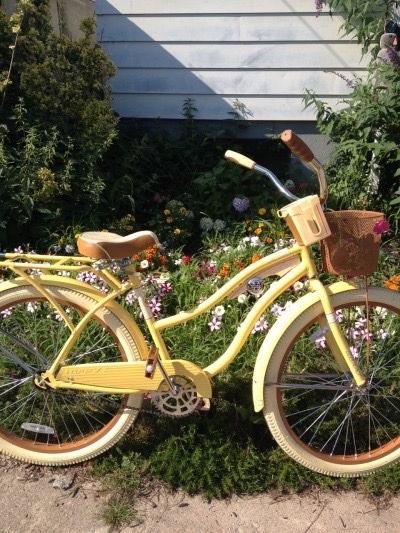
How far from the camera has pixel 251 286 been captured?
2582 millimetres

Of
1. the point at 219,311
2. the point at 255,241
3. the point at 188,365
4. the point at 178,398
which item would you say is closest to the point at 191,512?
the point at 178,398

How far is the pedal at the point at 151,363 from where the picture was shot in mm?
2223

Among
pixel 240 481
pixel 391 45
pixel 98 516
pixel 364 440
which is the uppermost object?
pixel 391 45

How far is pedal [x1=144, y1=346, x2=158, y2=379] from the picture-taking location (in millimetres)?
2223

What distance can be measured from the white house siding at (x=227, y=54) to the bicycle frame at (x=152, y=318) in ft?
9.00

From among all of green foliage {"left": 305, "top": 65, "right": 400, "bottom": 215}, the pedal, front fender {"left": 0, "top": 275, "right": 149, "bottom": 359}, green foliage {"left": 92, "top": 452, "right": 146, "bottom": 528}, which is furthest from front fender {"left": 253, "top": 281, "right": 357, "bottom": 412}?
green foliage {"left": 305, "top": 65, "right": 400, "bottom": 215}

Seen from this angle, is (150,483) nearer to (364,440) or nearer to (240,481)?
(240,481)

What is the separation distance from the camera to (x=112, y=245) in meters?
2.07

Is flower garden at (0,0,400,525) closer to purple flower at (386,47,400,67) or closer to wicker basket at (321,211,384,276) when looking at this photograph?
purple flower at (386,47,400,67)

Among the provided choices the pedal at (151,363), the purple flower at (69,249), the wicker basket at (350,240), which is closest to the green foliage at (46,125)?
the purple flower at (69,249)

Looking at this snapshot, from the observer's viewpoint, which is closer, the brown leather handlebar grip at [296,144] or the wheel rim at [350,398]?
the brown leather handlebar grip at [296,144]

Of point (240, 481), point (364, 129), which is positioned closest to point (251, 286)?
point (240, 481)

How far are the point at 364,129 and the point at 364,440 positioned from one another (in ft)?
6.74

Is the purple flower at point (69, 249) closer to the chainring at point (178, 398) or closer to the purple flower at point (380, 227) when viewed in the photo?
the chainring at point (178, 398)
